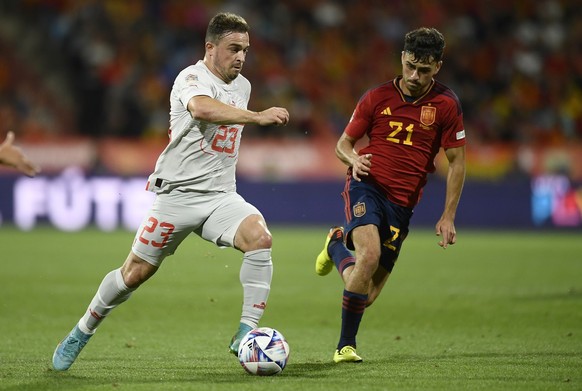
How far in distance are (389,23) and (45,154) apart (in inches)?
344

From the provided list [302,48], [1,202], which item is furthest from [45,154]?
[302,48]

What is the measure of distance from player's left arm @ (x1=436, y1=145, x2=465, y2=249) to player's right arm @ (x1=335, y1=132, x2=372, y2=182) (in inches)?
24.1

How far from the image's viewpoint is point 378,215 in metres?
7.11

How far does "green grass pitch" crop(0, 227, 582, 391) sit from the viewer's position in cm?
→ 611

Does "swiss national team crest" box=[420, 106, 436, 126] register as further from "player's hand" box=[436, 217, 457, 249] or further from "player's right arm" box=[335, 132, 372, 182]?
"player's hand" box=[436, 217, 457, 249]

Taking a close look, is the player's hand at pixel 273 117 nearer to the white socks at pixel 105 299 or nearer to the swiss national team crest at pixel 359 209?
the swiss national team crest at pixel 359 209

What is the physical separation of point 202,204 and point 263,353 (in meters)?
1.17

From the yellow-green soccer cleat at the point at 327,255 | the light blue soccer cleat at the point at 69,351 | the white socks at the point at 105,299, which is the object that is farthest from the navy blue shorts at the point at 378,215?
the light blue soccer cleat at the point at 69,351

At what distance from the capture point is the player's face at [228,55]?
21.7 ft

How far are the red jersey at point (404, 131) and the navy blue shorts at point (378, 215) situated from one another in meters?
0.08

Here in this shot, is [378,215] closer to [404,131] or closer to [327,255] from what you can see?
[404,131]

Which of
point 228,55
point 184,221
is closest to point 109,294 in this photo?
point 184,221

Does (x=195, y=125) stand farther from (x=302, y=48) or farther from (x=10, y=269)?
(x=302, y=48)

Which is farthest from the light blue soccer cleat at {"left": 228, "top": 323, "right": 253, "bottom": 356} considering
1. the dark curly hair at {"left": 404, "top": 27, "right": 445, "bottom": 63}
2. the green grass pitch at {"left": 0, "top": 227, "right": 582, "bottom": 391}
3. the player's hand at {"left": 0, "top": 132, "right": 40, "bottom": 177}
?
the dark curly hair at {"left": 404, "top": 27, "right": 445, "bottom": 63}
